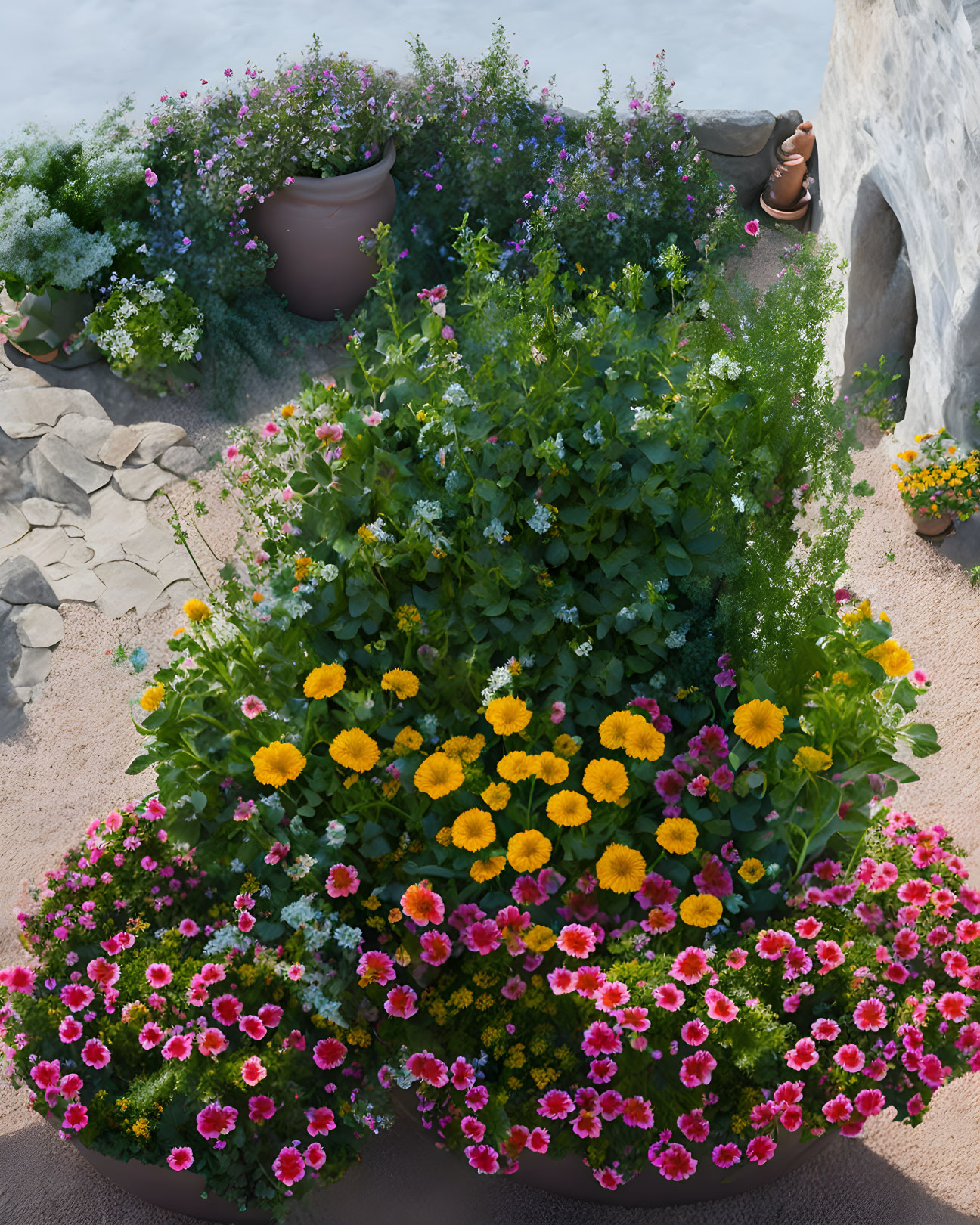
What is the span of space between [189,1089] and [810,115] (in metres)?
6.12

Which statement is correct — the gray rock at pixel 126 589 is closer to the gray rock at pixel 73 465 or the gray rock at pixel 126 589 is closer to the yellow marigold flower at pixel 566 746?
the gray rock at pixel 73 465

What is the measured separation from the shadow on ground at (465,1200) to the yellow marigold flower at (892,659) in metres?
1.18

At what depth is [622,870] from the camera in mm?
2295

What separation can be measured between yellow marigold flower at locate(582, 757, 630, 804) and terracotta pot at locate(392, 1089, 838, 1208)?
2.48ft

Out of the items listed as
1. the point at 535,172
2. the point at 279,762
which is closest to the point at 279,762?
the point at 279,762

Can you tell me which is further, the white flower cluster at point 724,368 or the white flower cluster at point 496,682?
the white flower cluster at point 724,368

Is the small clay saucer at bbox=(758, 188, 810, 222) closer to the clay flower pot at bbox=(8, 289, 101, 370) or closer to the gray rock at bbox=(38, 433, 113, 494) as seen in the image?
the clay flower pot at bbox=(8, 289, 101, 370)

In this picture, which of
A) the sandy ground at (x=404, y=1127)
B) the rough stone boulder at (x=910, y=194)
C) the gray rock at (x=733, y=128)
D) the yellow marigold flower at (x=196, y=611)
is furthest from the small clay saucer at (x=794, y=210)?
the yellow marigold flower at (x=196, y=611)

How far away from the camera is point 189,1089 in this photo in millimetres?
2139

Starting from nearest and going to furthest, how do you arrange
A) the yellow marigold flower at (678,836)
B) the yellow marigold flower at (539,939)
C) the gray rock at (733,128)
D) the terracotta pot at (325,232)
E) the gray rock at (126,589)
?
the yellow marigold flower at (539,939) → the yellow marigold flower at (678,836) → the gray rock at (126,589) → the terracotta pot at (325,232) → the gray rock at (733,128)

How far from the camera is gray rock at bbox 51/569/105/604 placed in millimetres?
4215

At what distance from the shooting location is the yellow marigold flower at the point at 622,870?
2.29m

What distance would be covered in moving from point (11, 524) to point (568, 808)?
3.20m

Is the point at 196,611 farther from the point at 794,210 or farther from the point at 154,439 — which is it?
the point at 794,210
